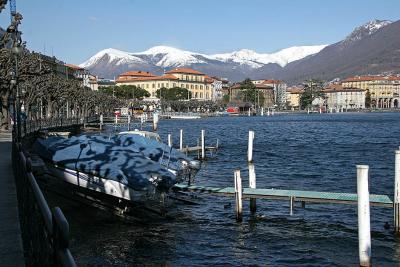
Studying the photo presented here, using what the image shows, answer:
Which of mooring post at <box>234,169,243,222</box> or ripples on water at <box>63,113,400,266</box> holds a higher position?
mooring post at <box>234,169,243,222</box>

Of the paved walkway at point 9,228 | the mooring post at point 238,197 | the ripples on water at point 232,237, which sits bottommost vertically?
the ripples on water at point 232,237

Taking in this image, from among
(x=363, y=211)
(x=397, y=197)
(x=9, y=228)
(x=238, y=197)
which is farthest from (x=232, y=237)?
(x=9, y=228)

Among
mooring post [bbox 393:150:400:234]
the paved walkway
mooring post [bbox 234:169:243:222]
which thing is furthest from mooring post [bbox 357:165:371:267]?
the paved walkway

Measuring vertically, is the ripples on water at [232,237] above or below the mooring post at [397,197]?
below

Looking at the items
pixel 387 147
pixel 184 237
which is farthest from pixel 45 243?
pixel 387 147

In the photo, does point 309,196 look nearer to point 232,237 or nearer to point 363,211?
point 232,237

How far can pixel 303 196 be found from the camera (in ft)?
67.5

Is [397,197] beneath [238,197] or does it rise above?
above

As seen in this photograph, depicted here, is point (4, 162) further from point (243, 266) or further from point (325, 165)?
point (325, 165)

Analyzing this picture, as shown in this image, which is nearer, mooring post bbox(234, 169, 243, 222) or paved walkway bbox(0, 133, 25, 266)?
paved walkway bbox(0, 133, 25, 266)

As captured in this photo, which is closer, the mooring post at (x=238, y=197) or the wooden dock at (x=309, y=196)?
the wooden dock at (x=309, y=196)

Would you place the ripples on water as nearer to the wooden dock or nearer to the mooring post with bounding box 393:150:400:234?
the mooring post with bounding box 393:150:400:234

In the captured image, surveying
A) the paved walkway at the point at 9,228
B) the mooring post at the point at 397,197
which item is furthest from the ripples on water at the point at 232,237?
the paved walkway at the point at 9,228

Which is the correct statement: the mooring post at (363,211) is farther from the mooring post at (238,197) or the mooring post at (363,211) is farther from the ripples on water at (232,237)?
the mooring post at (238,197)
